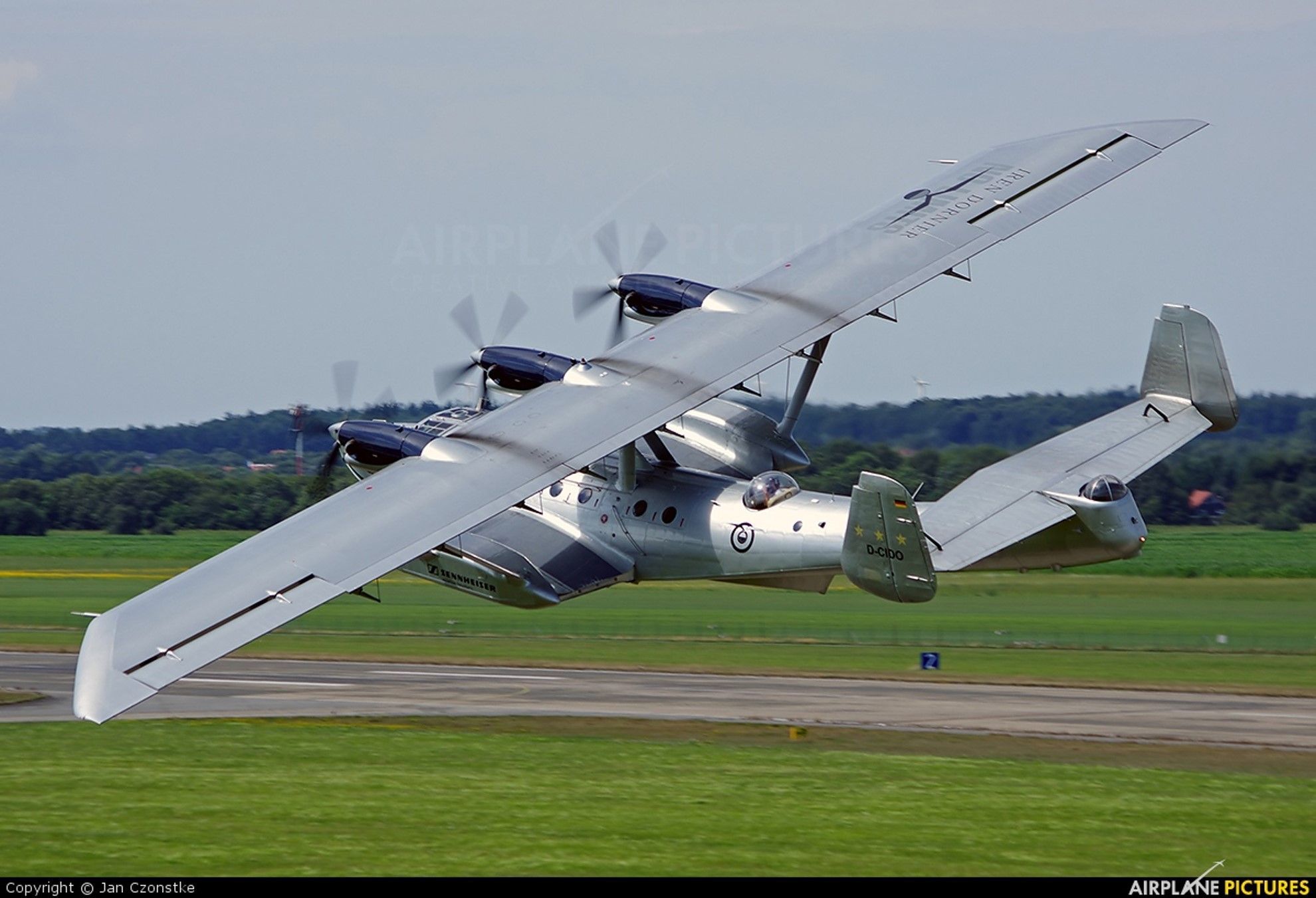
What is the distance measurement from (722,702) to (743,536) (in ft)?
46.2

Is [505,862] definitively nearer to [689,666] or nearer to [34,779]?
[34,779]

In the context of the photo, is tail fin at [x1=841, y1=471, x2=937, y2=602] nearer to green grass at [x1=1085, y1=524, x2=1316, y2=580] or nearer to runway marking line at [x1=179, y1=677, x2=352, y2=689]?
runway marking line at [x1=179, y1=677, x2=352, y2=689]

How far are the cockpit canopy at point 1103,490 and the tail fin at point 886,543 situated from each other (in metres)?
4.09

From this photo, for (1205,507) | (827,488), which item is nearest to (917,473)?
(827,488)

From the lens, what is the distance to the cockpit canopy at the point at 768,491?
109ft

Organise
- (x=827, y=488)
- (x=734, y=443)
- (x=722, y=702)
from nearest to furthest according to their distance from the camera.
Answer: (x=734, y=443), (x=722, y=702), (x=827, y=488)

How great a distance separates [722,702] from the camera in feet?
151

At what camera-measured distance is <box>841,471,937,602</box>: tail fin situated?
3133 cm

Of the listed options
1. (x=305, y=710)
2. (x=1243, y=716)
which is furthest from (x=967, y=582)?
(x=305, y=710)

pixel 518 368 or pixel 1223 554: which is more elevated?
pixel 518 368

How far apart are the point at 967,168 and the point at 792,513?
8.82 metres

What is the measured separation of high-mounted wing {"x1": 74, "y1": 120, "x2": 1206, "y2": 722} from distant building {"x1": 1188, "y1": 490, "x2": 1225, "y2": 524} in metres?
56.0
